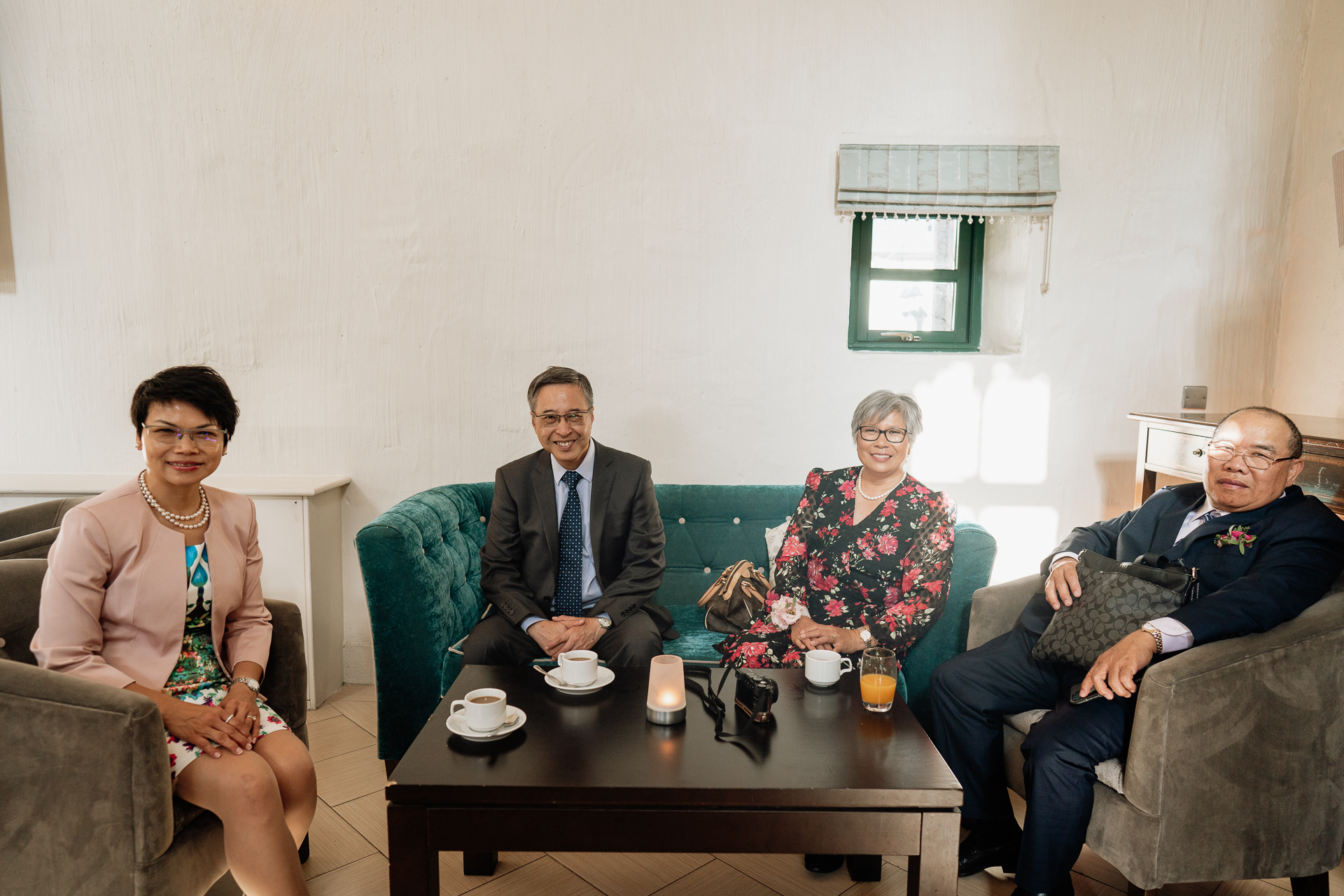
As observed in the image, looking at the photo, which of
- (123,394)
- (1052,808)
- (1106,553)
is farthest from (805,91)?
(123,394)

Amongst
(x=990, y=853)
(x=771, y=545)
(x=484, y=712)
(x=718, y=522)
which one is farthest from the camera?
(x=718, y=522)

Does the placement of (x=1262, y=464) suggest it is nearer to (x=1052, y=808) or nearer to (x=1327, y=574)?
(x=1327, y=574)

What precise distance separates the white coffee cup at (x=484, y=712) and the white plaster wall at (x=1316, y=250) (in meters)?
2.99

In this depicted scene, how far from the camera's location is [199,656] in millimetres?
1647

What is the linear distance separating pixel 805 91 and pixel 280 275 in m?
2.06

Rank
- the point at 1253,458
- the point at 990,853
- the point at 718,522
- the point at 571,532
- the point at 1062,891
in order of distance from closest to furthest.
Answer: the point at 1062,891 → the point at 1253,458 → the point at 990,853 → the point at 571,532 → the point at 718,522

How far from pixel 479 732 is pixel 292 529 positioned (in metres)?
1.62

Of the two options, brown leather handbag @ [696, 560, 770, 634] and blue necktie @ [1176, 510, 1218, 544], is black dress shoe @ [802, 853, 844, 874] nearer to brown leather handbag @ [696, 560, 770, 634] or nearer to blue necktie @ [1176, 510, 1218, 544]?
brown leather handbag @ [696, 560, 770, 634]

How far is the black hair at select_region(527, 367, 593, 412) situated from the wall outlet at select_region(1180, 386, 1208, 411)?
2.30 metres

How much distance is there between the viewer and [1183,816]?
156 centimetres

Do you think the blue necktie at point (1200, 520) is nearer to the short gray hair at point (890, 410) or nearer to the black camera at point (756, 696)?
the short gray hair at point (890, 410)

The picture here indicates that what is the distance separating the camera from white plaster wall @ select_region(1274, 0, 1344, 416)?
8.99 feet

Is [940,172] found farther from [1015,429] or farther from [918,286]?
[1015,429]

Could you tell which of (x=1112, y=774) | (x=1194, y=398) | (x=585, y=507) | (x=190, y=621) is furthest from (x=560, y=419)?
(x=1194, y=398)
